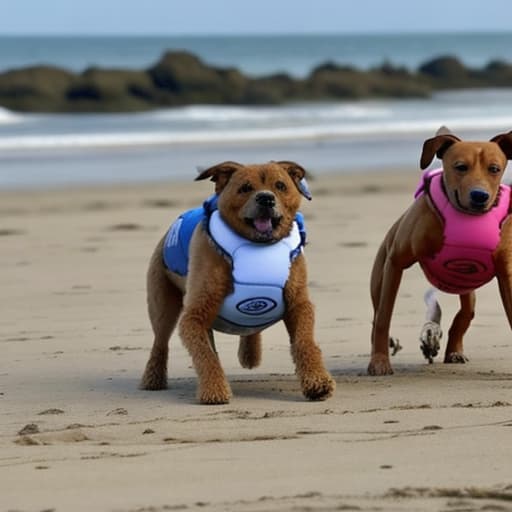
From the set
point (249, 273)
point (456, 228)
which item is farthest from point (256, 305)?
point (456, 228)

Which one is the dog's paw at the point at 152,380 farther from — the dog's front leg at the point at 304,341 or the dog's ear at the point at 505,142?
the dog's ear at the point at 505,142

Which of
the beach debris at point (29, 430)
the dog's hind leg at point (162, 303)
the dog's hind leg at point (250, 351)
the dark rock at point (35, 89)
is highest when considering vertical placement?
the dark rock at point (35, 89)

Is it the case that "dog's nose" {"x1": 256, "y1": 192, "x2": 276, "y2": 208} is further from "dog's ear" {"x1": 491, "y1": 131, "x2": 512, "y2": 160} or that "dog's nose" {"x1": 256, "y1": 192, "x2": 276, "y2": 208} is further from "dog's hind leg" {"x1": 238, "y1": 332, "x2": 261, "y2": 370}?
"dog's ear" {"x1": 491, "y1": 131, "x2": 512, "y2": 160}

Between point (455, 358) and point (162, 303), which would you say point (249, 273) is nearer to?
point (162, 303)

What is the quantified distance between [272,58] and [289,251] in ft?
200

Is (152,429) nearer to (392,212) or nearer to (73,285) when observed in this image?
(73,285)

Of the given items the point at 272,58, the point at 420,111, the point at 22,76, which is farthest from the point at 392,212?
the point at 272,58

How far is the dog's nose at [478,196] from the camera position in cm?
610

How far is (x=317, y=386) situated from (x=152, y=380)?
2.84 feet

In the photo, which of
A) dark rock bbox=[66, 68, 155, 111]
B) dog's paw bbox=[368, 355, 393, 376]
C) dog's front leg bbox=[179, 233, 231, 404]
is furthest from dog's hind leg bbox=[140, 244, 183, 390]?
dark rock bbox=[66, 68, 155, 111]

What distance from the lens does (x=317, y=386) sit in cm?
566

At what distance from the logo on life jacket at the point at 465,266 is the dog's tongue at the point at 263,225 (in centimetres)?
A: 100

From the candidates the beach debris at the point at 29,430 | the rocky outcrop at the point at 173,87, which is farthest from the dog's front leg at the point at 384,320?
the rocky outcrop at the point at 173,87

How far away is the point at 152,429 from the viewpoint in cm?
518
